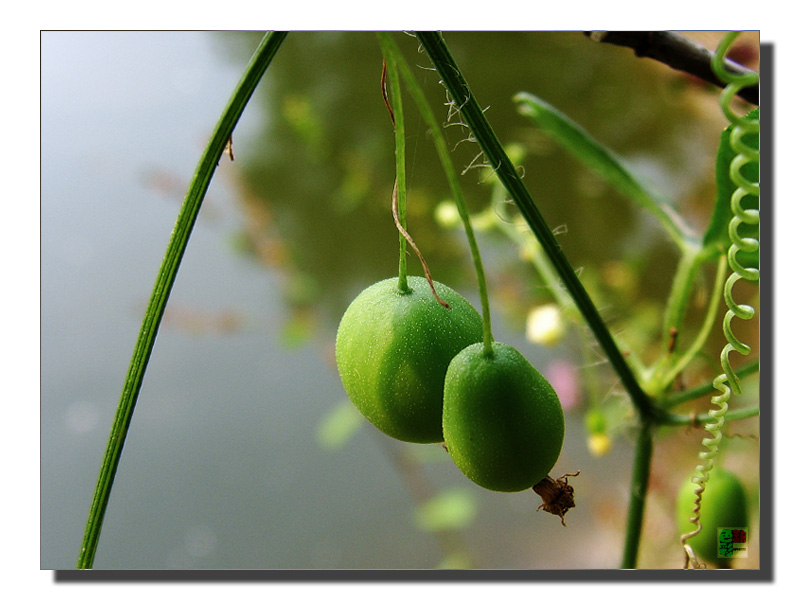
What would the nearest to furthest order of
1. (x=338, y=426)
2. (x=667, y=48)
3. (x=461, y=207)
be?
(x=461, y=207)
(x=667, y=48)
(x=338, y=426)

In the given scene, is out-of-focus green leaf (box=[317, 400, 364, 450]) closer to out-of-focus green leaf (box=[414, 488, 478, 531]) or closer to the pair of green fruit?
out-of-focus green leaf (box=[414, 488, 478, 531])

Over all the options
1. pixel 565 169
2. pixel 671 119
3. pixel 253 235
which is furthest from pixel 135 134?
pixel 671 119

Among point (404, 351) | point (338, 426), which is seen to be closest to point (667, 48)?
point (404, 351)

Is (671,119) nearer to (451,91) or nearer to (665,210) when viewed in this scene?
(665,210)

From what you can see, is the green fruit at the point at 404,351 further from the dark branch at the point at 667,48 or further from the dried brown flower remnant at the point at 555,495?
the dark branch at the point at 667,48

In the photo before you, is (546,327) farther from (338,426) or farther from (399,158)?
(338,426)
